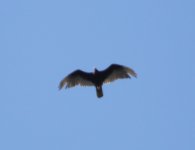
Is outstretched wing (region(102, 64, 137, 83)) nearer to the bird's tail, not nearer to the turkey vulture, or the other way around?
the turkey vulture

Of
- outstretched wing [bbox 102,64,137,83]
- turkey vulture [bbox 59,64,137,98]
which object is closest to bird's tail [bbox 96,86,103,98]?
turkey vulture [bbox 59,64,137,98]

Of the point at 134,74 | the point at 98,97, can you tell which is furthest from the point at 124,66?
the point at 98,97

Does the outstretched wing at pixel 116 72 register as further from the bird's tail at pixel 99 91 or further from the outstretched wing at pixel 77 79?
the outstretched wing at pixel 77 79

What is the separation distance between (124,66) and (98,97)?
5.10 ft

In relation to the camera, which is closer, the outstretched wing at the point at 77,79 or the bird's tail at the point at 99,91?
the bird's tail at the point at 99,91

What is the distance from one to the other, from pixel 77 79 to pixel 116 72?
1.46 metres

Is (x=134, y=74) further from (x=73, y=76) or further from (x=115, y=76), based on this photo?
(x=73, y=76)

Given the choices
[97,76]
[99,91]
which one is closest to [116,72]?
[97,76]

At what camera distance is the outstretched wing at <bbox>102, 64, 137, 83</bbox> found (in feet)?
58.5

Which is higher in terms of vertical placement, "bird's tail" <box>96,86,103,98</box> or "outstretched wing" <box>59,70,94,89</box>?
"outstretched wing" <box>59,70,94,89</box>

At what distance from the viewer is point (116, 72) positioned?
17984 mm

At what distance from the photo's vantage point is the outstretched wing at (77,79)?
707 inches

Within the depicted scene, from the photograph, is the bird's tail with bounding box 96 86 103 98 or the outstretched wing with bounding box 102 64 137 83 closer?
the bird's tail with bounding box 96 86 103 98

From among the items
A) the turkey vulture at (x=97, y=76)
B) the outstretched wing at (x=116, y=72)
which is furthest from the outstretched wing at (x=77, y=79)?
the outstretched wing at (x=116, y=72)
